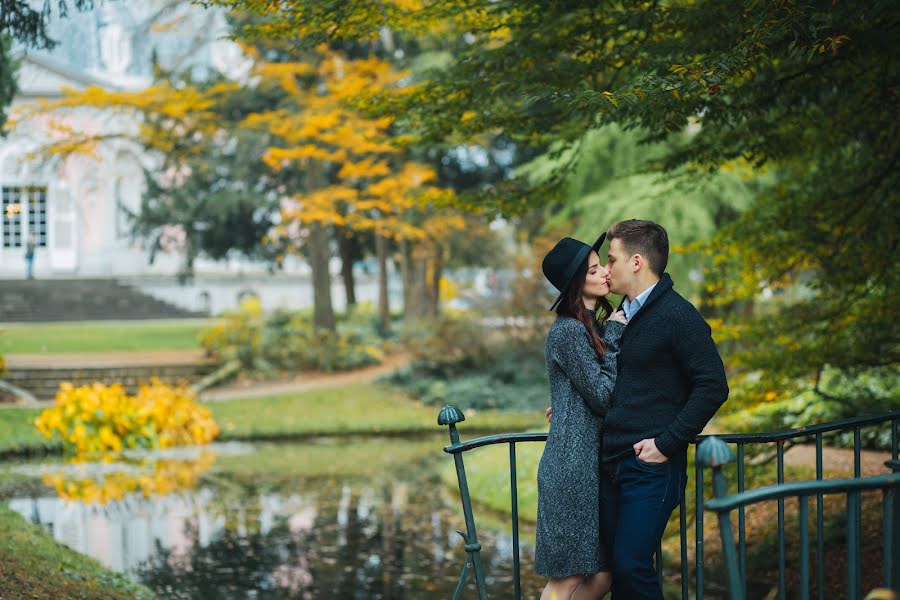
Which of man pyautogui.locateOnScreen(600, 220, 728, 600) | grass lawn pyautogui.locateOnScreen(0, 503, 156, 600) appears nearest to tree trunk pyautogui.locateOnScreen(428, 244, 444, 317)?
grass lawn pyautogui.locateOnScreen(0, 503, 156, 600)

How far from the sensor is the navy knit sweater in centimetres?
375

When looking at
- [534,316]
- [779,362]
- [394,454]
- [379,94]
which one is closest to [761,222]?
[779,362]

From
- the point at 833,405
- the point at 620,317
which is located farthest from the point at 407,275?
the point at 620,317

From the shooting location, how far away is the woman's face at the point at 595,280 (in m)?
4.07

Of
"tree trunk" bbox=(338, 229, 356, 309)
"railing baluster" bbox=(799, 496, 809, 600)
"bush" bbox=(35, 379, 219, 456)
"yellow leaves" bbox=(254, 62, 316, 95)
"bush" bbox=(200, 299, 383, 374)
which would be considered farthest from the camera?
"tree trunk" bbox=(338, 229, 356, 309)

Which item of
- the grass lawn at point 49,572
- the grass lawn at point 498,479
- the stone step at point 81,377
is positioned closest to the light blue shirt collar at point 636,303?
the grass lawn at point 49,572

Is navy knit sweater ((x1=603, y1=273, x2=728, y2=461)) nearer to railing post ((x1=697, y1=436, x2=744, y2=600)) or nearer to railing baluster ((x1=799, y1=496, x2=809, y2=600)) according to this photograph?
railing baluster ((x1=799, y1=496, x2=809, y2=600))

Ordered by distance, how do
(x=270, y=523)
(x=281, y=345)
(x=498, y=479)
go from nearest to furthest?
(x=270, y=523) < (x=498, y=479) < (x=281, y=345)

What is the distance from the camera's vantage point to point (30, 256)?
113 feet

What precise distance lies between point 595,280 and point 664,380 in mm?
460

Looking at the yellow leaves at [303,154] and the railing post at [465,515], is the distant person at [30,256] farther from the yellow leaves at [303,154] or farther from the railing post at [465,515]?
the railing post at [465,515]

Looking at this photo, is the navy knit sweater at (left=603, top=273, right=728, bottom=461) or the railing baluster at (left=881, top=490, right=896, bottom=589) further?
the navy knit sweater at (left=603, top=273, right=728, bottom=461)

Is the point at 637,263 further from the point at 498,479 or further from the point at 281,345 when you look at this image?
the point at 281,345

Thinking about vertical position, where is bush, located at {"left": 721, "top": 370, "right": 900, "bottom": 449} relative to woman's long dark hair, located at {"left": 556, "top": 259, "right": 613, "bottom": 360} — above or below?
below
